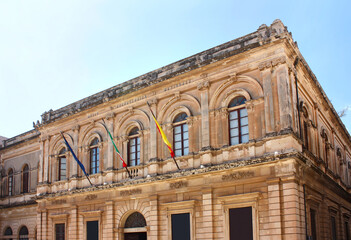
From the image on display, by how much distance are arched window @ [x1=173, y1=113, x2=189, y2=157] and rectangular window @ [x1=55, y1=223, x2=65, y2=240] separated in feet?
25.7

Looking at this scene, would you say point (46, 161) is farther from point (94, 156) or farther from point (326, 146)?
point (326, 146)

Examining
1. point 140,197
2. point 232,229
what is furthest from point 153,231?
point 232,229

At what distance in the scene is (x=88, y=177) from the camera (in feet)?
67.1

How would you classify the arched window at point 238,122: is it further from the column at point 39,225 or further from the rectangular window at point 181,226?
the column at point 39,225

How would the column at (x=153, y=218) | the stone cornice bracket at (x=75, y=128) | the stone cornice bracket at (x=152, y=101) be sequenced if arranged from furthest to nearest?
1. the stone cornice bracket at (x=75, y=128)
2. the stone cornice bracket at (x=152, y=101)
3. the column at (x=153, y=218)

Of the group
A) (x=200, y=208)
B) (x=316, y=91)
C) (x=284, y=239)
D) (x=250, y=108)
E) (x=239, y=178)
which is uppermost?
(x=316, y=91)

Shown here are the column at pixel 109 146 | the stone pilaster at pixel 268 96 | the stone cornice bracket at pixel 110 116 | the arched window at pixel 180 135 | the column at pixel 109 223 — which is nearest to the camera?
the stone pilaster at pixel 268 96

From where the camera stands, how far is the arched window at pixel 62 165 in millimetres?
22600

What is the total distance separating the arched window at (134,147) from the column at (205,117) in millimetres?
3801

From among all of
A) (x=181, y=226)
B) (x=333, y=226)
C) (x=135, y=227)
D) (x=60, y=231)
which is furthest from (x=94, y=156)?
(x=333, y=226)

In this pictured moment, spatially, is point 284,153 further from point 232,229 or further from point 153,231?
point 153,231

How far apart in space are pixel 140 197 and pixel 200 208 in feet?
10.2

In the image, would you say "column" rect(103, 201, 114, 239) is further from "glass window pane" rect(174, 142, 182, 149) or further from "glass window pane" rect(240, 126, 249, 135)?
"glass window pane" rect(240, 126, 249, 135)

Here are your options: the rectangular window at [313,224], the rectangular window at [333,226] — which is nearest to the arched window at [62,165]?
the rectangular window at [313,224]
